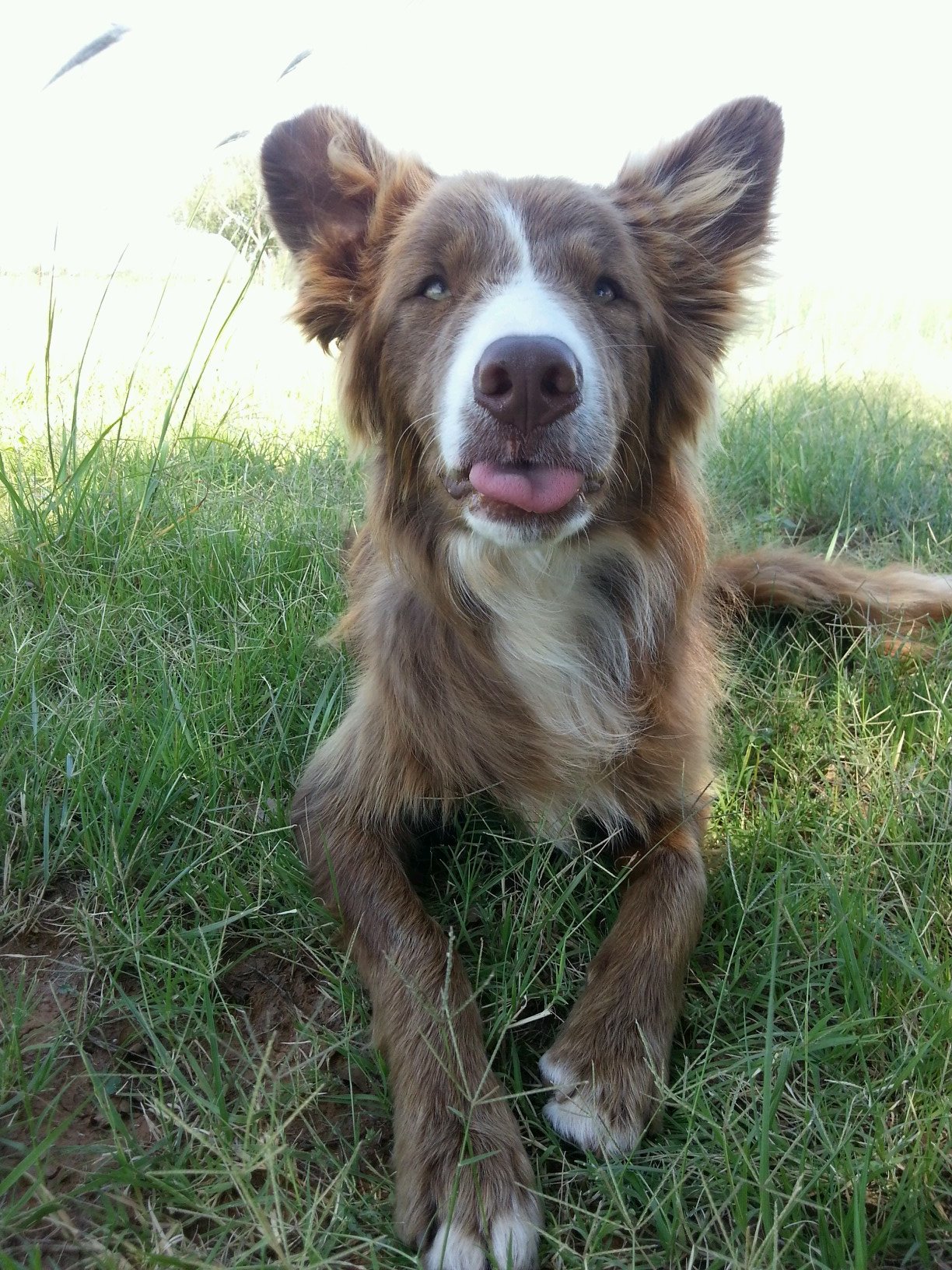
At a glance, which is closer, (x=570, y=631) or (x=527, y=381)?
(x=527, y=381)

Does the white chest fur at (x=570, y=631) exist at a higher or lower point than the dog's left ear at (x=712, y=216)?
lower

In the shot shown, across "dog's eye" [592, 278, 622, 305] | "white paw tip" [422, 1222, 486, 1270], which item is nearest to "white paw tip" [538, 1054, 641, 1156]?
"white paw tip" [422, 1222, 486, 1270]

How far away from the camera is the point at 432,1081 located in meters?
1.86

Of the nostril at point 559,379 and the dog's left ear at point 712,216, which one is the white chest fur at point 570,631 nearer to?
the nostril at point 559,379

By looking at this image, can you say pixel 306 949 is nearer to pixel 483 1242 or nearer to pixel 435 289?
pixel 483 1242

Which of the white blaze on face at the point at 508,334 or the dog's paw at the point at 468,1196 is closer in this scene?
the dog's paw at the point at 468,1196

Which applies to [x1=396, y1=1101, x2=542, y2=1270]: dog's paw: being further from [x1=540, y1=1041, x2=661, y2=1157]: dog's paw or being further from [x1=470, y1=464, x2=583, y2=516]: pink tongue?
[x1=470, y1=464, x2=583, y2=516]: pink tongue

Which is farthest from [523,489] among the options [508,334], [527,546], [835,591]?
[835,591]

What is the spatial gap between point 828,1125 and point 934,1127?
0.62 feet

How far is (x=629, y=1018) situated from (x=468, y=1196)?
51cm

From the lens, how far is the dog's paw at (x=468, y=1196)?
165 centimetres

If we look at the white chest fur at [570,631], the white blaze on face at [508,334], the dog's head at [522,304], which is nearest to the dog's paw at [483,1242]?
the white chest fur at [570,631]

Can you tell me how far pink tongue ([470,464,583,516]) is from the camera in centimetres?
240

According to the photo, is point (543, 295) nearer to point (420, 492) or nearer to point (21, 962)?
point (420, 492)
